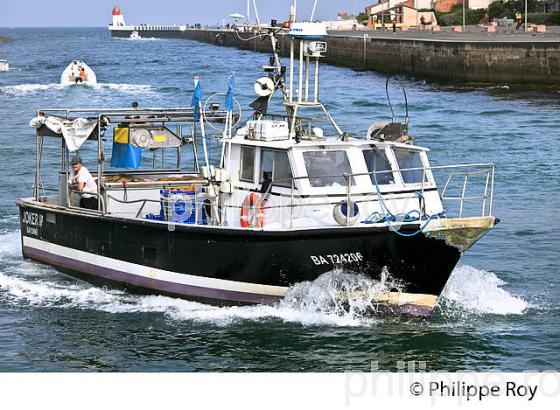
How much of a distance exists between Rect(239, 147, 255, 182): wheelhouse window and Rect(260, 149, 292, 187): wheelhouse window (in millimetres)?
200

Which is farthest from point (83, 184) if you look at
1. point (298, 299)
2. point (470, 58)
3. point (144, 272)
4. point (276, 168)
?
point (470, 58)

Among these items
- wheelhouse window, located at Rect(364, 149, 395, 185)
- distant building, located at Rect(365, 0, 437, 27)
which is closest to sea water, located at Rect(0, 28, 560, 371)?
wheelhouse window, located at Rect(364, 149, 395, 185)

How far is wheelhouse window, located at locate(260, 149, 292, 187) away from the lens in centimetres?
1452

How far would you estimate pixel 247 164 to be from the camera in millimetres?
15141

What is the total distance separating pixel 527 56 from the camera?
161 feet

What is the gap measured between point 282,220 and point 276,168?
2.71 ft

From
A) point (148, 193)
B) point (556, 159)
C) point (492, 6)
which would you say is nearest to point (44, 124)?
point (148, 193)

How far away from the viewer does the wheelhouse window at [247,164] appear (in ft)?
49.4

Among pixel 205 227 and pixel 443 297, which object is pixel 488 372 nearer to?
pixel 443 297

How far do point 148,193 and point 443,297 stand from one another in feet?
16.2

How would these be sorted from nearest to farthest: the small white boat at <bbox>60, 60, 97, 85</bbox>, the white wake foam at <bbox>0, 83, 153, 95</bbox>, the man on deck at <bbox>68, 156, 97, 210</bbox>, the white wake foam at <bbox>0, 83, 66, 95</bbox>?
1. the man on deck at <bbox>68, 156, 97, 210</bbox>
2. the white wake foam at <bbox>0, 83, 153, 95</bbox>
3. the white wake foam at <bbox>0, 83, 66, 95</bbox>
4. the small white boat at <bbox>60, 60, 97, 85</bbox>

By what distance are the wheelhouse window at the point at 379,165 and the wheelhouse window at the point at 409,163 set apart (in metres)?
0.20

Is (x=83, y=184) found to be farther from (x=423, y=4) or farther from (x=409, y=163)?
(x=423, y=4)

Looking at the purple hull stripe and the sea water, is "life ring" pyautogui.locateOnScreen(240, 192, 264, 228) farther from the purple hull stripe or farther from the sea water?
the sea water
